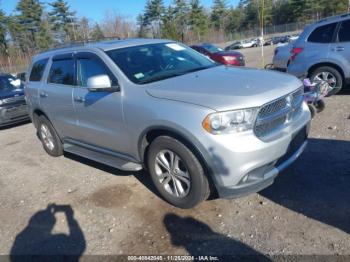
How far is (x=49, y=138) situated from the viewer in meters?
6.48

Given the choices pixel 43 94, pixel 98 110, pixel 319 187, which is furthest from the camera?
pixel 43 94

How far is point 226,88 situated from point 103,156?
6.87ft

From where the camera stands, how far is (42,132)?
21.8ft

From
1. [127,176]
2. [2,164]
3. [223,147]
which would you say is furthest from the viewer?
[2,164]

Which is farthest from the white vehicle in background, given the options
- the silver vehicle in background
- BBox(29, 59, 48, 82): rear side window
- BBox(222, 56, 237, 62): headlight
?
BBox(29, 59, 48, 82): rear side window

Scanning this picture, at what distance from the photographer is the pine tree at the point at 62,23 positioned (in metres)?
61.3

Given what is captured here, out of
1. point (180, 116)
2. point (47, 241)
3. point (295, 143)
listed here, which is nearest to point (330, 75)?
point (295, 143)

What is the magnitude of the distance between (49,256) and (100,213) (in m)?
0.85

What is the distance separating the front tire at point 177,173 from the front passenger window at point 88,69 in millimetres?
1168

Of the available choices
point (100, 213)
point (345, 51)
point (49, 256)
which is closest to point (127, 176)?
point (100, 213)

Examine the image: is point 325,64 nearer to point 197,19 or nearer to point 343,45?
point 343,45

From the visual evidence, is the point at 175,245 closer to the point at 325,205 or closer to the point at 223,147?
the point at 223,147

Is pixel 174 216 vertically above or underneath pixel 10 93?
underneath

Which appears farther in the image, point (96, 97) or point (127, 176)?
point (127, 176)
